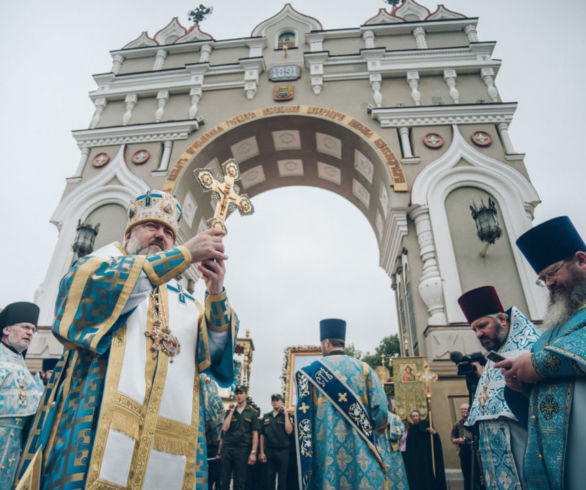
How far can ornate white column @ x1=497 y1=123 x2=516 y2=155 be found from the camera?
977cm

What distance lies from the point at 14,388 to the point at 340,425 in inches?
111

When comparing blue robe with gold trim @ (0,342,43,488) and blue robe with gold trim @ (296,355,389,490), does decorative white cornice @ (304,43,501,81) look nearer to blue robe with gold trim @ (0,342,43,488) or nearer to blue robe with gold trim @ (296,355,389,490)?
blue robe with gold trim @ (296,355,389,490)

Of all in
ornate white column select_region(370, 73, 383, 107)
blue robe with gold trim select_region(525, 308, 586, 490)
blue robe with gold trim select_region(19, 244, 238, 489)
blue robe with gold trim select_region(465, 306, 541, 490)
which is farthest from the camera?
ornate white column select_region(370, 73, 383, 107)

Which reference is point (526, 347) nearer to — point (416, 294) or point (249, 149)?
point (416, 294)

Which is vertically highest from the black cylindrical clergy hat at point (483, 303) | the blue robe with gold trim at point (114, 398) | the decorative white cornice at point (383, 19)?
the decorative white cornice at point (383, 19)

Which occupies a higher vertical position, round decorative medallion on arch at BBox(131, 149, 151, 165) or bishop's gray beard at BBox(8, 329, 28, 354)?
round decorative medallion on arch at BBox(131, 149, 151, 165)

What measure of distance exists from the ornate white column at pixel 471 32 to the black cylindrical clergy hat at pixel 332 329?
445 inches

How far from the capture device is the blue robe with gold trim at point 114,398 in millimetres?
1556

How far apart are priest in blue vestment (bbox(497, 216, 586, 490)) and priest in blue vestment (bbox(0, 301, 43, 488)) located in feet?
11.5

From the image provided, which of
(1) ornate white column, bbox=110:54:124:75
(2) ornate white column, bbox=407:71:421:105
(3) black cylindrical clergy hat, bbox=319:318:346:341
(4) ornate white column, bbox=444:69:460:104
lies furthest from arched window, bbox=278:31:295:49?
(3) black cylindrical clergy hat, bbox=319:318:346:341

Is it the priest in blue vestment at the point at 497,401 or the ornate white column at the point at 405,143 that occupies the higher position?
the ornate white column at the point at 405,143

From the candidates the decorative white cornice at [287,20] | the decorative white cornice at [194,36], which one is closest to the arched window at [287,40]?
the decorative white cornice at [287,20]

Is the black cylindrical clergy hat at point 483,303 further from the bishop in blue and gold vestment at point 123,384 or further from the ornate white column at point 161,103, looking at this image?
the ornate white column at point 161,103

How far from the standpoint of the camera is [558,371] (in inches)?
70.6
